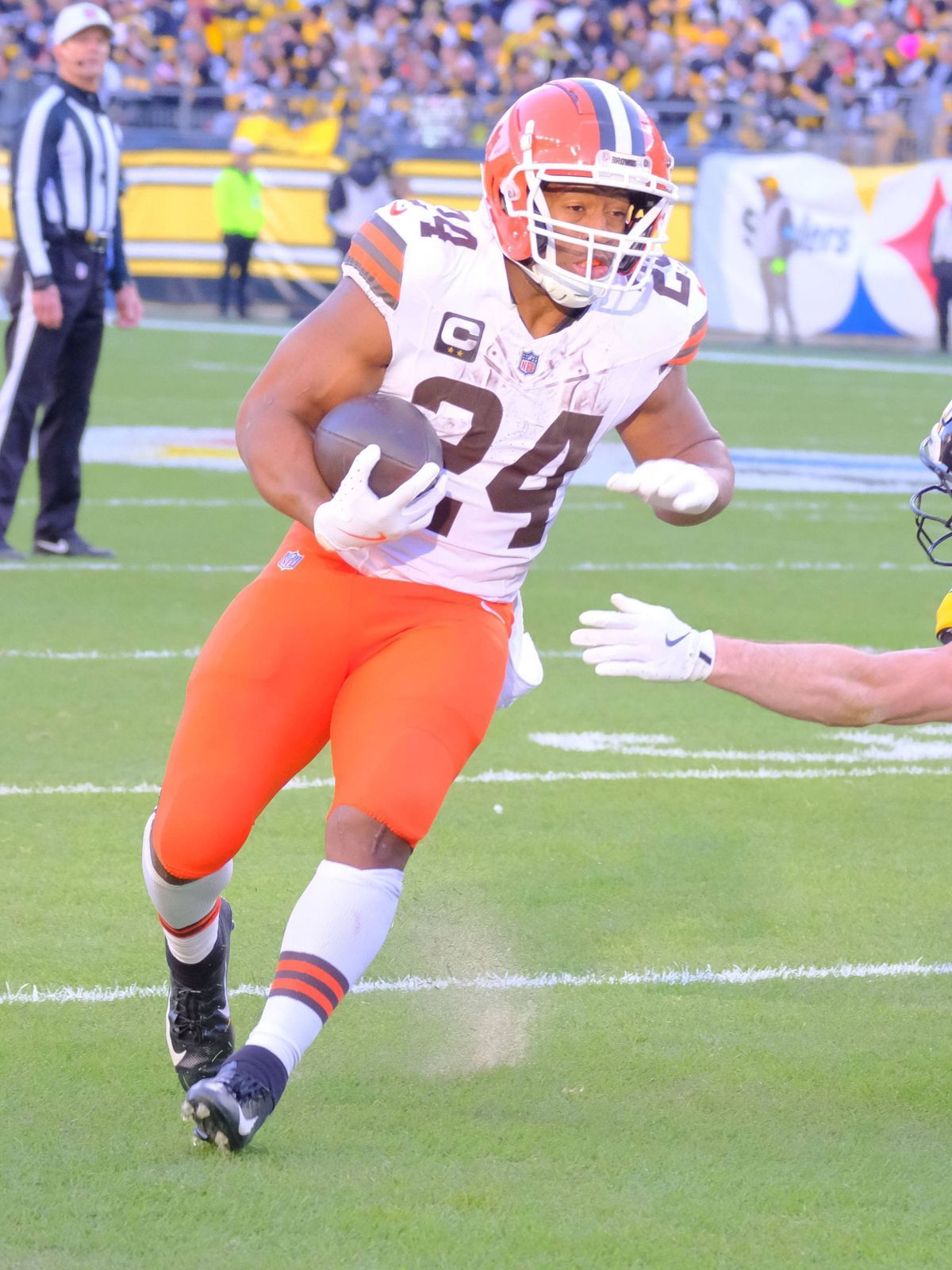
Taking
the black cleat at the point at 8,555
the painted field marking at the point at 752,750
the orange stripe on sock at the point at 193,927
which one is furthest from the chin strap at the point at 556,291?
the black cleat at the point at 8,555

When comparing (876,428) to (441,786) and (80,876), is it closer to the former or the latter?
(80,876)

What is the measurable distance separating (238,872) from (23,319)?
3.83m

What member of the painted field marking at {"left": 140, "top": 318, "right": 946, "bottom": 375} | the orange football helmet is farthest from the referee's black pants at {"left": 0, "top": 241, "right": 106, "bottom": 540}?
the painted field marking at {"left": 140, "top": 318, "right": 946, "bottom": 375}

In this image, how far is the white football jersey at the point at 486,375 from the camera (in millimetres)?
3148

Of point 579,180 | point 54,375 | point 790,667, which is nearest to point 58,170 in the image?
point 54,375

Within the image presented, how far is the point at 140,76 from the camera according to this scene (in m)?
23.4

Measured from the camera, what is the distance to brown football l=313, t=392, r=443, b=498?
117 inches

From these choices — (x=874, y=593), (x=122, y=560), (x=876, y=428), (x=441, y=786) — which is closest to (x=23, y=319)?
(x=122, y=560)

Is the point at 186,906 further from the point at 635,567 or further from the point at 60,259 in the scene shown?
the point at 635,567

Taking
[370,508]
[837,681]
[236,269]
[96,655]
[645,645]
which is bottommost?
[236,269]

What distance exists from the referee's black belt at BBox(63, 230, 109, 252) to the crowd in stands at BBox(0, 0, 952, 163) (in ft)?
42.2

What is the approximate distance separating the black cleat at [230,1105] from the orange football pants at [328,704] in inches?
14.3

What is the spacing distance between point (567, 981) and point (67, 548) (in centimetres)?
478

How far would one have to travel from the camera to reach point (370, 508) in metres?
2.90
